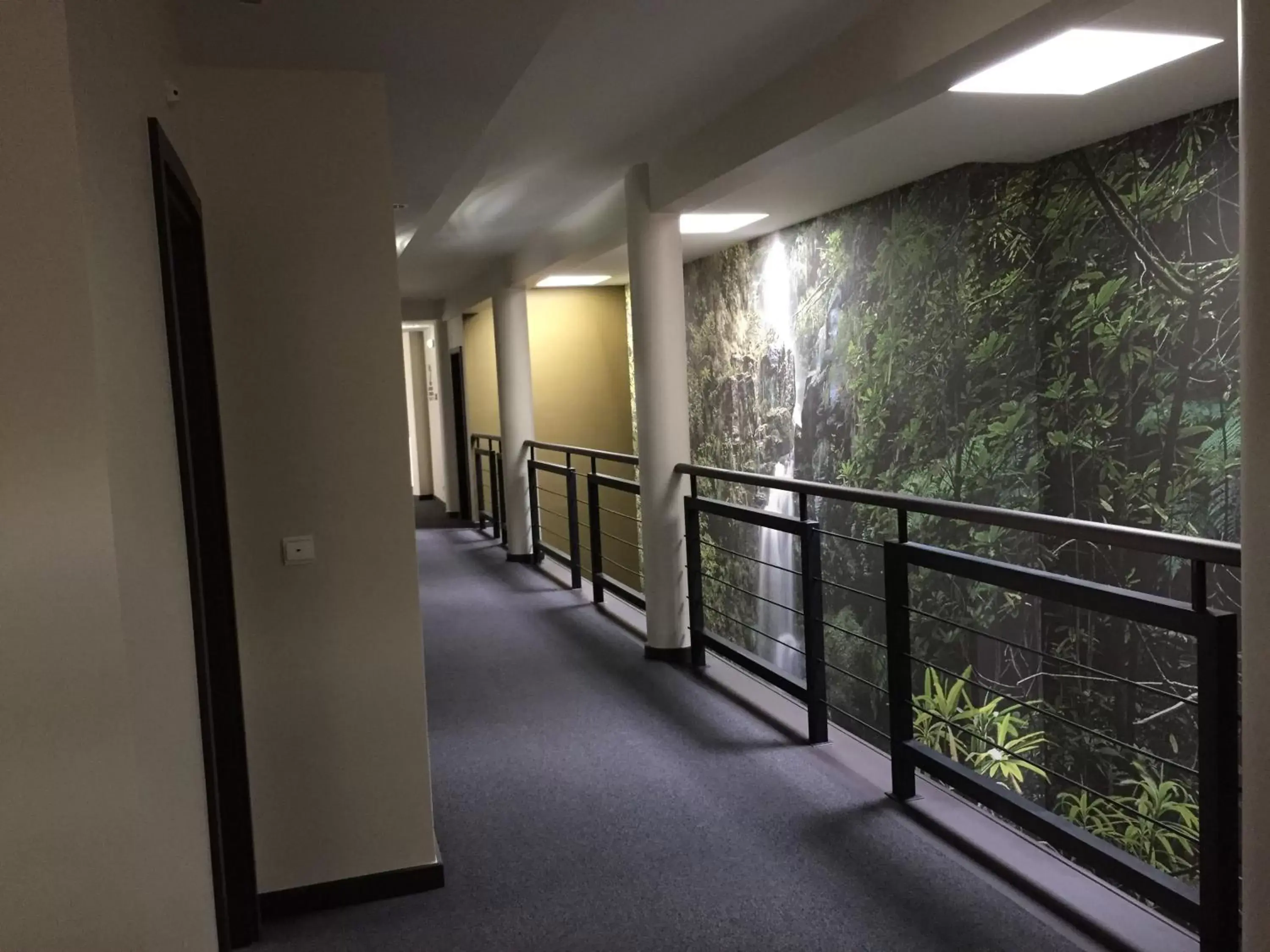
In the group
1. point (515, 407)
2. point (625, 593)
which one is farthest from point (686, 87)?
point (515, 407)

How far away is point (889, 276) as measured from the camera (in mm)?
5285

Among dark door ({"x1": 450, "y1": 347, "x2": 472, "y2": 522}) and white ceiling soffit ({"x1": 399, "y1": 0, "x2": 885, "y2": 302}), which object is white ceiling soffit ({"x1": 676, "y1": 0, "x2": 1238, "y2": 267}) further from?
dark door ({"x1": 450, "y1": 347, "x2": 472, "y2": 522})

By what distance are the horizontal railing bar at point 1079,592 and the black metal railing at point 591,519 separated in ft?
7.85

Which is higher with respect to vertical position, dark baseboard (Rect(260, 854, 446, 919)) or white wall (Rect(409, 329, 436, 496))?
white wall (Rect(409, 329, 436, 496))

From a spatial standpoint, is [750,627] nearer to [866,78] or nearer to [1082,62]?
[866,78]

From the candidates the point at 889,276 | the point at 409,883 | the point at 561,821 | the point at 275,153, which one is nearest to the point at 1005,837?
the point at 561,821

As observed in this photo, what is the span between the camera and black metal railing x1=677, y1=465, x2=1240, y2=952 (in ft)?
6.62

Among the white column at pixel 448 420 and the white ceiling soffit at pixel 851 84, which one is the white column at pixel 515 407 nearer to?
the white column at pixel 448 420

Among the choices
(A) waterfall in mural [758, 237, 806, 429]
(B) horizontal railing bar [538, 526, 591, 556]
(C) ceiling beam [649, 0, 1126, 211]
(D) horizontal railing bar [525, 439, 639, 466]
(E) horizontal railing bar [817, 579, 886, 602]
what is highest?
(C) ceiling beam [649, 0, 1126, 211]

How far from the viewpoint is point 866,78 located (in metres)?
2.84

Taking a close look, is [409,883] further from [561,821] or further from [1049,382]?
[1049,382]

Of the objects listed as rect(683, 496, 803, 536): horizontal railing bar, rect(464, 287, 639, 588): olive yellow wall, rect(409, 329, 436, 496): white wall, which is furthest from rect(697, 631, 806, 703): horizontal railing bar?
rect(409, 329, 436, 496): white wall

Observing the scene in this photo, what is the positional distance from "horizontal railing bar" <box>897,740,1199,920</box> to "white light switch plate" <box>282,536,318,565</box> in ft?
6.00

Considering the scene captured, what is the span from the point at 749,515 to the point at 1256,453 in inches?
97.2
